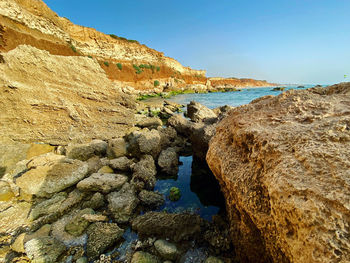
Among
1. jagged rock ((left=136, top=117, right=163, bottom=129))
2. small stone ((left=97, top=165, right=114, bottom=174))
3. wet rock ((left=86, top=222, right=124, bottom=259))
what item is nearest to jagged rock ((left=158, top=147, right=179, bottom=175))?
small stone ((left=97, top=165, right=114, bottom=174))

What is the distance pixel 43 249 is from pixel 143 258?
1380 mm

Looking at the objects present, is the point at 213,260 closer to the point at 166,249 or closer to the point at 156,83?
the point at 166,249

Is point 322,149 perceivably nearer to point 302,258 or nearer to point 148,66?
point 302,258

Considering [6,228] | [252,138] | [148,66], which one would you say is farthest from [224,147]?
[148,66]

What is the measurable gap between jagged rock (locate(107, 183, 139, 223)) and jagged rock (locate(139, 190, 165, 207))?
13 cm

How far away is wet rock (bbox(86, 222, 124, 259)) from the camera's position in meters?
2.30

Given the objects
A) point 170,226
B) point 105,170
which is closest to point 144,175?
point 105,170

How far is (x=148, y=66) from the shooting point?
1487 inches

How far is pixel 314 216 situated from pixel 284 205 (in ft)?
0.53

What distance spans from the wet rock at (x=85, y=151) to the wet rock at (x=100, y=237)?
97.3 inches

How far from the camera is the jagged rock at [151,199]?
3201 millimetres

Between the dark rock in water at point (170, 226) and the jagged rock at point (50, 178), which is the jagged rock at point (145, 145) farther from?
the dark rock in water at point (170, 226)

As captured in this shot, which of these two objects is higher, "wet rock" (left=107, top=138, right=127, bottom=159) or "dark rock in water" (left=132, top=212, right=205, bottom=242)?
"wet rock" (left=107, top=138, right=127, bottom=159)

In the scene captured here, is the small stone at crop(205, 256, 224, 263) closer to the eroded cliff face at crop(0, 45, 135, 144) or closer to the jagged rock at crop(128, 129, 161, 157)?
the jagged rock at crop(128, 129, 161, 157)
